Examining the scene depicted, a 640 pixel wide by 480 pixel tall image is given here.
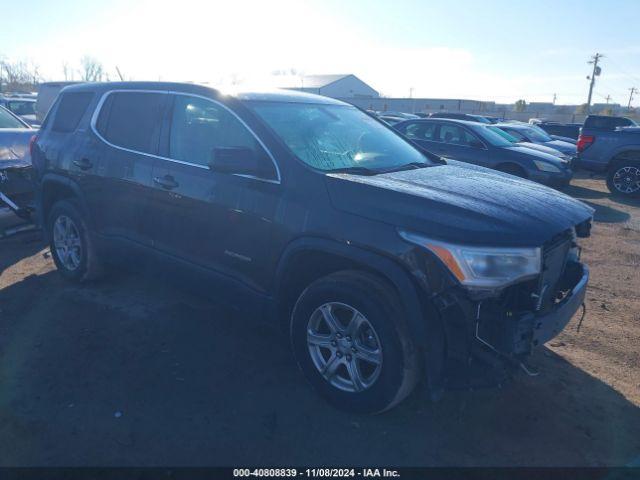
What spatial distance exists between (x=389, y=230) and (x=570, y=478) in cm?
162

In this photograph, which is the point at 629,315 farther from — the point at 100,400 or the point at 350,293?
the point at 100,400

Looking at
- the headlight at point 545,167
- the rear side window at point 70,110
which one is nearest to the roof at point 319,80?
the headlight at point 545,167

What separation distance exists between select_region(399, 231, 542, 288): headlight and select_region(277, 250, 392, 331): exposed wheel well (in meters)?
0.50

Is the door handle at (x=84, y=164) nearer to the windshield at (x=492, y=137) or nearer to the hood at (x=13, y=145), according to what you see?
the hood at (x=13, y=145)

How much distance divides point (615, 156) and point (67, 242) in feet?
37.2

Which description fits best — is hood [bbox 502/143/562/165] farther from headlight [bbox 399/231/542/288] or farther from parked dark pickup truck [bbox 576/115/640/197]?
headlight [bbox 399/231/542/288]

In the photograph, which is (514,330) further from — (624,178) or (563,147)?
(563,147)

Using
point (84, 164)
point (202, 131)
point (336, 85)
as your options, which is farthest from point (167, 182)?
point (336, 85)

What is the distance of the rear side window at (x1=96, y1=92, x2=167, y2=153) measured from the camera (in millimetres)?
4129

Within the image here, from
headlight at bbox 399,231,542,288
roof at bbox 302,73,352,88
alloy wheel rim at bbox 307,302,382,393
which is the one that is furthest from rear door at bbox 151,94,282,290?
roof at bbox 302,73,352,88

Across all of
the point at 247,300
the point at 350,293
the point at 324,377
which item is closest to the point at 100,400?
the point at 247,300

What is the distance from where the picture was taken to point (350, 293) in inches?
113

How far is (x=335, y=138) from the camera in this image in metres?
3.82

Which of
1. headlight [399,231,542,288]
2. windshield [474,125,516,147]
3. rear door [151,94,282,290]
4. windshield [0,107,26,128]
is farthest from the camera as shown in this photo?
windshield [474,125,516,147]
